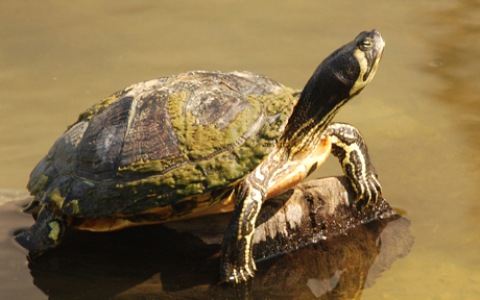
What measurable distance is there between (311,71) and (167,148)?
468 centimetres

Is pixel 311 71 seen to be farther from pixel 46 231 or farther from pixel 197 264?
pixel 46 231

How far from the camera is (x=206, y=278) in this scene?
3824 mm

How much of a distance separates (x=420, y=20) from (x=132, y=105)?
22.8 feet

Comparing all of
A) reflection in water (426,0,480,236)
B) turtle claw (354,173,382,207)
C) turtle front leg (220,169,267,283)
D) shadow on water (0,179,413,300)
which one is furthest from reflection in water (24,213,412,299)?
reflection in water (426,0,480,236)

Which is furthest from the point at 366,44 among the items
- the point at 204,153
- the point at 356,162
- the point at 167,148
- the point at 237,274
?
the point at 237,274

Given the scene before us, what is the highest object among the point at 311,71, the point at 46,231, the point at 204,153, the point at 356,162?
the point at 204,153

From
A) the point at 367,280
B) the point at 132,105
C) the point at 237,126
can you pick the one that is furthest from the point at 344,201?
the point at 132,105

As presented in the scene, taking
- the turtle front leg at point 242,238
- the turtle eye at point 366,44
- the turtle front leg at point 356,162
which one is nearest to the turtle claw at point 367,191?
the turtle front leg at point 356,162

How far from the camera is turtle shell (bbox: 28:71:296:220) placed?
12.4ft

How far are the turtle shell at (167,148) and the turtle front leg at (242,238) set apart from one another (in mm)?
189

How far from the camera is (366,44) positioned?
3.94 metres

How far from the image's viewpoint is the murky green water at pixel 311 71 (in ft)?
14.8

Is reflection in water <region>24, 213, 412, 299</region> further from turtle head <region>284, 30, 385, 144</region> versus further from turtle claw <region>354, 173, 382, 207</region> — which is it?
turtle head <region>284, 30, 385, 144</region>

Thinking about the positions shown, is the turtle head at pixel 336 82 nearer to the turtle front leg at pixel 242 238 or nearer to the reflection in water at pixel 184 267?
the turtle front leg at pixel 242 238
